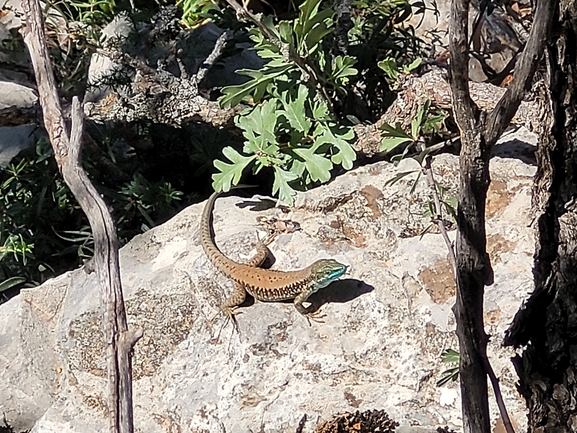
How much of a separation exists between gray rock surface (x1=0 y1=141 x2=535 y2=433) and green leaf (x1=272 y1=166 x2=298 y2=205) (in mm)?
229

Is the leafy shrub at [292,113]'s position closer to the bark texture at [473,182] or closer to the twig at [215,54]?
the twig at [215,54]

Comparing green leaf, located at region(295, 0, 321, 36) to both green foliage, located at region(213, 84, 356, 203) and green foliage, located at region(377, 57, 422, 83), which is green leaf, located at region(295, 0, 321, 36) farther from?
green foliage, located at region(377, 57, 422, 83)

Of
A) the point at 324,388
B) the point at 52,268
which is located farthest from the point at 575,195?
the point at 52,268

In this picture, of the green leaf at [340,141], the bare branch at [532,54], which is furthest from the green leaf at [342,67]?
the bare branch at [532,54]

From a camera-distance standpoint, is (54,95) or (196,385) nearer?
(54,95)

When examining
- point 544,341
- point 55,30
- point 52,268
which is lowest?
point 52,268

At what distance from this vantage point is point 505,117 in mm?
1588

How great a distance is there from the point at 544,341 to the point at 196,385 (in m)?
1.73

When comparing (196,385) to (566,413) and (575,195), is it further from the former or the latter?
(575,195)

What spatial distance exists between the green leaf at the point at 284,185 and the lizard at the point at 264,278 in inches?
12.0

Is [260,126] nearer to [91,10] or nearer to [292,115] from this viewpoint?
[292,115]

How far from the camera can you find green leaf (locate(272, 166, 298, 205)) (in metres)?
3.72

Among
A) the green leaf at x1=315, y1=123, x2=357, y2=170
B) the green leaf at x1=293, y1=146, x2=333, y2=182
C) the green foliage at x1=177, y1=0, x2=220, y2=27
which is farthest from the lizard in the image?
the green foliage at x1=177, y1=0, x2=220, y2=27

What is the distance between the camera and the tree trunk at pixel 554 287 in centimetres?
189
